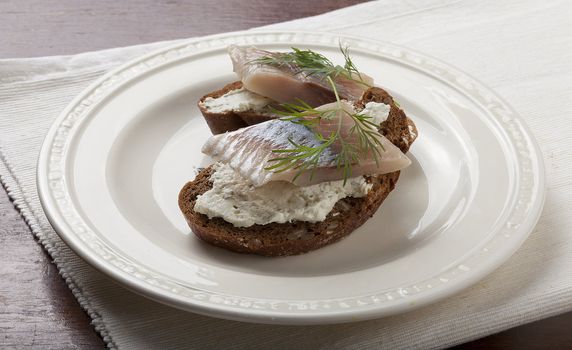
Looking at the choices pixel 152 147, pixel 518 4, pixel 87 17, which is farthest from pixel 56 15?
pixel 518 4

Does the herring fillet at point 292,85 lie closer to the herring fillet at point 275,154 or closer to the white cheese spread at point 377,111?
the white cheese spread at point 377,111

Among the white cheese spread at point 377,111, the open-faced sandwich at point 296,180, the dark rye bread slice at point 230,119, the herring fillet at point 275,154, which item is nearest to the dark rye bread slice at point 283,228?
the open-faced sandwich at point 296,180

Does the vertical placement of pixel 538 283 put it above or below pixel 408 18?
below

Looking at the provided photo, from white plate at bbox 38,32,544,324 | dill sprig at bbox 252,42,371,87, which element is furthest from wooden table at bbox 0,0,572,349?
dill sprig at bbox 252,42,371,87

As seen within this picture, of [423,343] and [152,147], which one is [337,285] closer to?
[423,343]

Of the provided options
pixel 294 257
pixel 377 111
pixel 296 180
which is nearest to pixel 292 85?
pixel 377 111

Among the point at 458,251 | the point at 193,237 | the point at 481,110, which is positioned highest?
the point at 481,110
